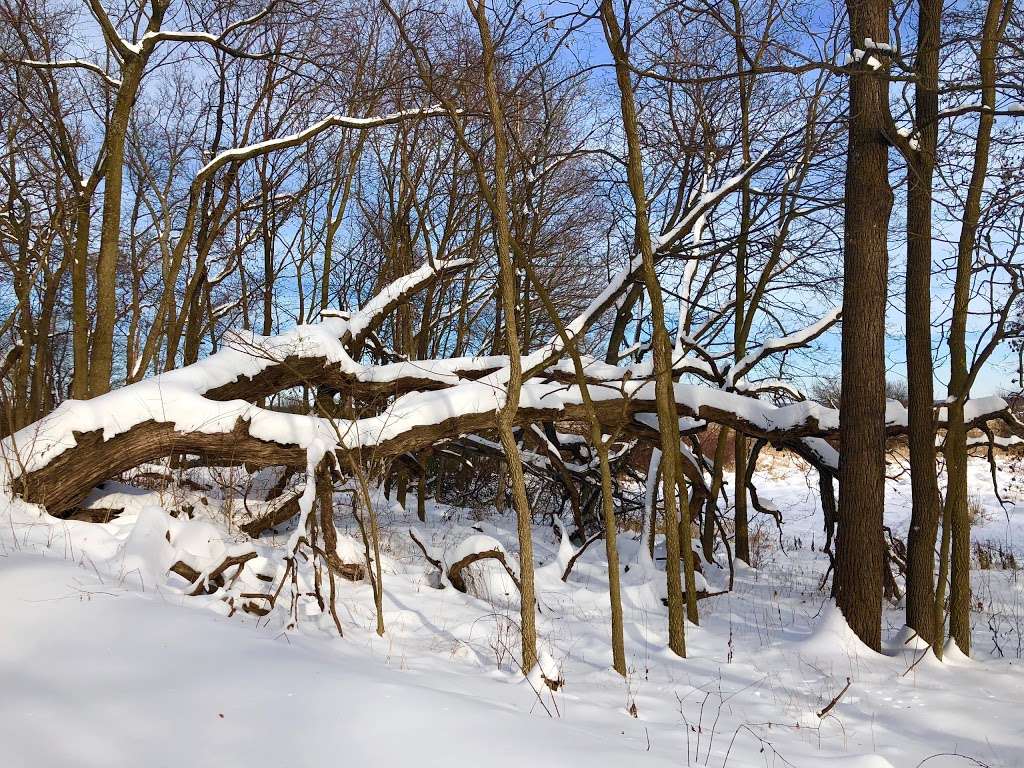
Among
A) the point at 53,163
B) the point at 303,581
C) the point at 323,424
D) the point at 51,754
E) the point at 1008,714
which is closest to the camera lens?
the point at 51,754

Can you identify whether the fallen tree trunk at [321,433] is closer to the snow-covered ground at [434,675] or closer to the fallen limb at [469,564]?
the snow-covered ground at [434,675]

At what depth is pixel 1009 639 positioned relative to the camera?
647 cm

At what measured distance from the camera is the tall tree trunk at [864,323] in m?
6.47

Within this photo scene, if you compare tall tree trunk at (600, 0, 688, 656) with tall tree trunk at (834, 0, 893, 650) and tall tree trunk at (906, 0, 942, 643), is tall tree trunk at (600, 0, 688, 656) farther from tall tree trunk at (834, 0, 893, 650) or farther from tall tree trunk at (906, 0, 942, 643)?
tall tree trunk at (906, 0, 942, 643)

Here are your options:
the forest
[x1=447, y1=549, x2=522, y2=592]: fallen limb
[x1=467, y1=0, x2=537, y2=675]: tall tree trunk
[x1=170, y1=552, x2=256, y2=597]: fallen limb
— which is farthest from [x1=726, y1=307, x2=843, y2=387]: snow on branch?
[x1=170, y1=552, x2=256, y2=597]: fallen limb

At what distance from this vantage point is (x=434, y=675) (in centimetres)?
413

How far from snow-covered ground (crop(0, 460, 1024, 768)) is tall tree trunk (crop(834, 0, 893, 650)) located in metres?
0.74

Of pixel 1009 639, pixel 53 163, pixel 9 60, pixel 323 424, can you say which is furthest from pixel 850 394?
pixel 53 163

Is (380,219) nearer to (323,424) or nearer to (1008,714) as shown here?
(323,424)

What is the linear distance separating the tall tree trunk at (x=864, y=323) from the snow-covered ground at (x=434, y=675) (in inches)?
29.1

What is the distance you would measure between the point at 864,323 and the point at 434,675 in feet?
15.6

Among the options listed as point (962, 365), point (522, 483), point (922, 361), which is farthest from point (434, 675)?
point (922, 361)

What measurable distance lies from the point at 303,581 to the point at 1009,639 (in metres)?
6.09

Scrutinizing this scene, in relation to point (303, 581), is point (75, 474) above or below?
above
